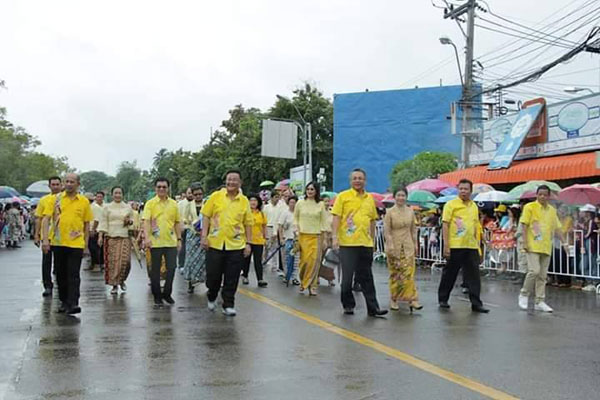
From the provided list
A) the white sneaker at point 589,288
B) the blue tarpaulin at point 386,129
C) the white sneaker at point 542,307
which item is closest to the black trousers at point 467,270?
the white sneaker at point 542,307

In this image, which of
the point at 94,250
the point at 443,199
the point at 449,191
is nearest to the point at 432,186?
the point at 449,191

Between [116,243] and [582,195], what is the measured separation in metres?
8.45

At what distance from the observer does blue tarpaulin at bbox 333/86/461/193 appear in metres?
40.5

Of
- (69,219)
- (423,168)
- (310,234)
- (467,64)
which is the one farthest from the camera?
(423,168)

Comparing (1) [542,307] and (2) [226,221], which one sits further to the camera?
(1) [542,307]

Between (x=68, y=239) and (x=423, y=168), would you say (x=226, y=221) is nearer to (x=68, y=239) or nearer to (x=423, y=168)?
(x=68, y=239)

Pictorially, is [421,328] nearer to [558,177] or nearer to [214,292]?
[214,292]

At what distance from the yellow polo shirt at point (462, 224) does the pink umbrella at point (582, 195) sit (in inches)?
183

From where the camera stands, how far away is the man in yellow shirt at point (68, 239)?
9.34m

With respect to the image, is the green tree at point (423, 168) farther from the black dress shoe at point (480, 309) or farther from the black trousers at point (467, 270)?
the black dress shoe at point (480, 309)

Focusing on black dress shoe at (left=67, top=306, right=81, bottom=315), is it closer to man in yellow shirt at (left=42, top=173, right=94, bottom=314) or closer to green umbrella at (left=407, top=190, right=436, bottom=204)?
man in yellow shirt at (left=42, top=173, right=94, bottom=314)

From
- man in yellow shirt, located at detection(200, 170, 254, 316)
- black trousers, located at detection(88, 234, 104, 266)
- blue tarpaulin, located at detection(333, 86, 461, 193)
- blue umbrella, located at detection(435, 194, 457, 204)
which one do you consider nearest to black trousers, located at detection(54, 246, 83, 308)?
man in yellow shirt, located at detection(200, 170, 254, 316)

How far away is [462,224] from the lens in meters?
10.4

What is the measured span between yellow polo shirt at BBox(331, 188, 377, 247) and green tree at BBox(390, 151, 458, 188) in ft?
67.7
